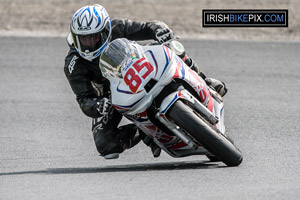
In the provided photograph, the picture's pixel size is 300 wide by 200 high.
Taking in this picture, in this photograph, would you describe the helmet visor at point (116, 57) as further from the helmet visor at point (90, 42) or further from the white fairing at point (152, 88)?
the helmet visor at point (90, 42)

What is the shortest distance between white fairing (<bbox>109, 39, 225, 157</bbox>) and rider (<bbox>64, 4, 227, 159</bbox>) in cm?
28

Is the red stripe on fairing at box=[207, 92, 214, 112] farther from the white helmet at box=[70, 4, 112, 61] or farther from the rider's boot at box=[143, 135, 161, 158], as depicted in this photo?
the white helmet at box=[70, 4, 112, 61]

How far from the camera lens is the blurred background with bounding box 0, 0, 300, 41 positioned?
16.0 m

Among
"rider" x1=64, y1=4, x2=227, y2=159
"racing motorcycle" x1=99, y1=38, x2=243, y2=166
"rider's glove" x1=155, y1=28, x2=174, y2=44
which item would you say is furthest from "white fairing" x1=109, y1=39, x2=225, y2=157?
"rider's glove" x1=155, y1=28, x2=174, y2=44

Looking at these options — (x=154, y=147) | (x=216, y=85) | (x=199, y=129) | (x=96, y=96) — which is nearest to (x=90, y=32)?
(x=96, y=96)

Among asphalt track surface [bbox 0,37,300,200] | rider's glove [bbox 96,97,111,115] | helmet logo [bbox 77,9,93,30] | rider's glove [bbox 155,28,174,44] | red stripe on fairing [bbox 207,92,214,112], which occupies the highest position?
helmet logo [bbox 77,9,93,30]

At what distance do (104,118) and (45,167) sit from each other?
2.58ft

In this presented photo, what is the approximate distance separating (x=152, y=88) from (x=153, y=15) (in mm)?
11331

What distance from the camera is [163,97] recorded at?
259 inches

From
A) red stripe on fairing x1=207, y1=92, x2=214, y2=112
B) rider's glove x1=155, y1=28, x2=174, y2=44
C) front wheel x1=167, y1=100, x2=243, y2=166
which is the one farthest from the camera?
rider's glove x1=155, y1=28, x2=174, y2=44

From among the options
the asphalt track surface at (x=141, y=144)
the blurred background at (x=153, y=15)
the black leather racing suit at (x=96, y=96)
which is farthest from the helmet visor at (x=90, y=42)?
the blurred background at (x=153, y=15)

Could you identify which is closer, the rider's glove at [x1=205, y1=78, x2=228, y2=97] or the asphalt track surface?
the asphalt track surface

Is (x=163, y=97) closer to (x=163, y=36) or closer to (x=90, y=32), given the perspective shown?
(x=90, y=32)

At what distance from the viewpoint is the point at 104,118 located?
24.7ft
